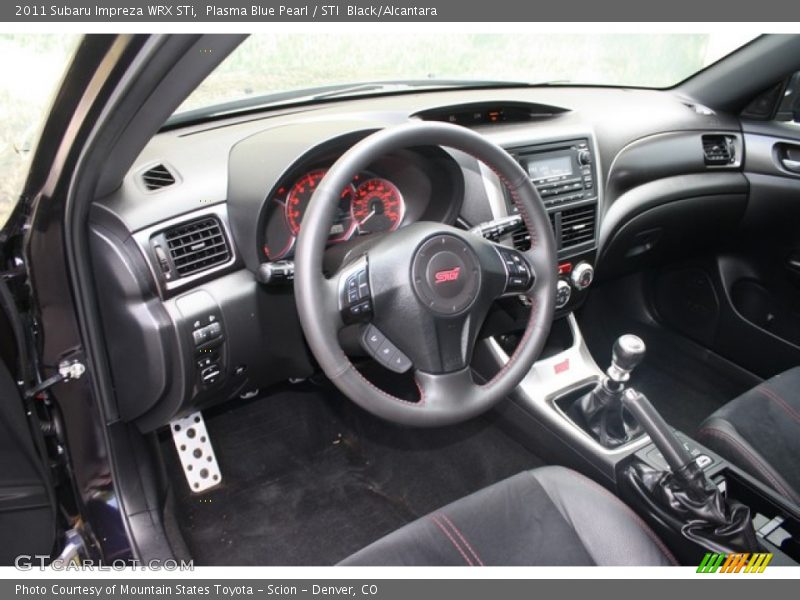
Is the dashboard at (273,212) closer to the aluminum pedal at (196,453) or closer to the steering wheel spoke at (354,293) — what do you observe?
the steering wheel spoke at (354,293)

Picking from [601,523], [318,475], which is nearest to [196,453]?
[318,475]

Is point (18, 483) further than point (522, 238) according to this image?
No

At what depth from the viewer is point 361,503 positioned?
7.22ft

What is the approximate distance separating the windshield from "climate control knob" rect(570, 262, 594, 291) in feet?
2.46

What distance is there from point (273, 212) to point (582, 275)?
3.63 ft

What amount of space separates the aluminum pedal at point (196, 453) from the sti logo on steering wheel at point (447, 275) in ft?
3.57

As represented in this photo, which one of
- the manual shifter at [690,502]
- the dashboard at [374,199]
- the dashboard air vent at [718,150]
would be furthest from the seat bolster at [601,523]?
the dashboard air vent at [718,150]

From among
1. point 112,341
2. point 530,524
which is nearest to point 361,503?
point 530,524

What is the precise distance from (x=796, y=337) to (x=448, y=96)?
1.73m

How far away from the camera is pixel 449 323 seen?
1391mm

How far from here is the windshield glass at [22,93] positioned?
1.18m

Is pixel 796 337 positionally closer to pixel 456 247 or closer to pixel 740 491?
pixel 740 491

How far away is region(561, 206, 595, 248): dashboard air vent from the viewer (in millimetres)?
2062

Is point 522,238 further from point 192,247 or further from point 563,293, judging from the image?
point 192,247
